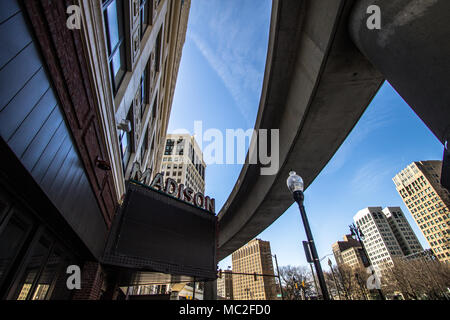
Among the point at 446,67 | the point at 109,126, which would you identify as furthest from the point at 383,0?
the point at 109,126

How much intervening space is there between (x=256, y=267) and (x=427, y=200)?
10008 centimetres

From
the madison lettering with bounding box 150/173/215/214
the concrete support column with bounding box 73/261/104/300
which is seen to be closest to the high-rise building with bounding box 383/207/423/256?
the madison lettering with bounding box 150/173/215/214

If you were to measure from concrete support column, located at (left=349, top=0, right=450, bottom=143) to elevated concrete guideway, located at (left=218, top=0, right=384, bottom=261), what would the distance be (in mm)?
1188

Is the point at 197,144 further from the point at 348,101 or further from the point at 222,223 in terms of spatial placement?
the point at 348,101

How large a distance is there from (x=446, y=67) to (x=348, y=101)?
3.64 metres

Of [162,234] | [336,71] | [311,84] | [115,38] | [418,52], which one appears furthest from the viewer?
[162,234]

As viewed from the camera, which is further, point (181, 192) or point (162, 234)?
point (181, 192)

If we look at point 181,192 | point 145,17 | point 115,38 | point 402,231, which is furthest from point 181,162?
point 402,231

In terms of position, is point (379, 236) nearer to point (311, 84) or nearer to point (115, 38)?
point (311, 84)

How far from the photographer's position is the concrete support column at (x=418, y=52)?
9.90 feet

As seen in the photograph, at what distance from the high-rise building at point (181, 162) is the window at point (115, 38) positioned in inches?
2483

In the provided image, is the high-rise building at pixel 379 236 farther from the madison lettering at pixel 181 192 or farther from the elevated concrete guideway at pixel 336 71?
the elevated concrete guideway at pixel 336 71

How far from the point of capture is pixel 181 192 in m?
11.2
